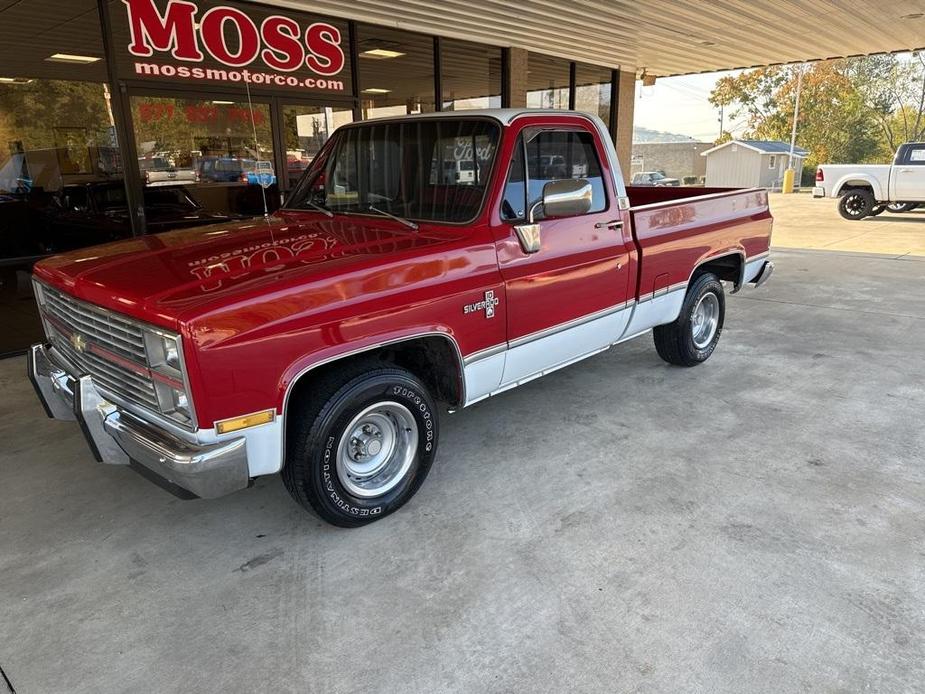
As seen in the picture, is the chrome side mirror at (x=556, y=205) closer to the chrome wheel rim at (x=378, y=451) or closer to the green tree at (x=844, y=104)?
the chrome wheel rim at (x=378, y=451)

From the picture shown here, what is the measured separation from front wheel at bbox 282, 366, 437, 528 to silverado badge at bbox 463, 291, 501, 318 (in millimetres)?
482

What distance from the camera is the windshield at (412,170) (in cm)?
373

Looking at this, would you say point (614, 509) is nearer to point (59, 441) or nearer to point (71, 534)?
point (71, 534)

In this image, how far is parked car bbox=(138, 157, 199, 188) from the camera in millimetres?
6832

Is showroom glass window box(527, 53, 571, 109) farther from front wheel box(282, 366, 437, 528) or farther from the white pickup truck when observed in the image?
front wheel box(282, 366, 437, 528)

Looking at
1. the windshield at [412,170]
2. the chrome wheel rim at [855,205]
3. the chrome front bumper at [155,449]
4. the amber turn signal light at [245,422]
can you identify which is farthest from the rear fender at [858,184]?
the chrome front bumper at [155,449]

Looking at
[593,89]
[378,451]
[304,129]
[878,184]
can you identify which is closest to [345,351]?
[378,451]

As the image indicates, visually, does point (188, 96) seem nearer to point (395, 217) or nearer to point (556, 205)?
point (395, 217)

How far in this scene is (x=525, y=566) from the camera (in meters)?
3.03

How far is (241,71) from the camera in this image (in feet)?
24.3

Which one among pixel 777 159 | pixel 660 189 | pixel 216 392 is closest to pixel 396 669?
pixel 216 392

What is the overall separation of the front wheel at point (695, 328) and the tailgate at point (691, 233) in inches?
11.1

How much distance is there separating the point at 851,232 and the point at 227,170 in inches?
544

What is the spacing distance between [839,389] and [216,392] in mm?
4783
